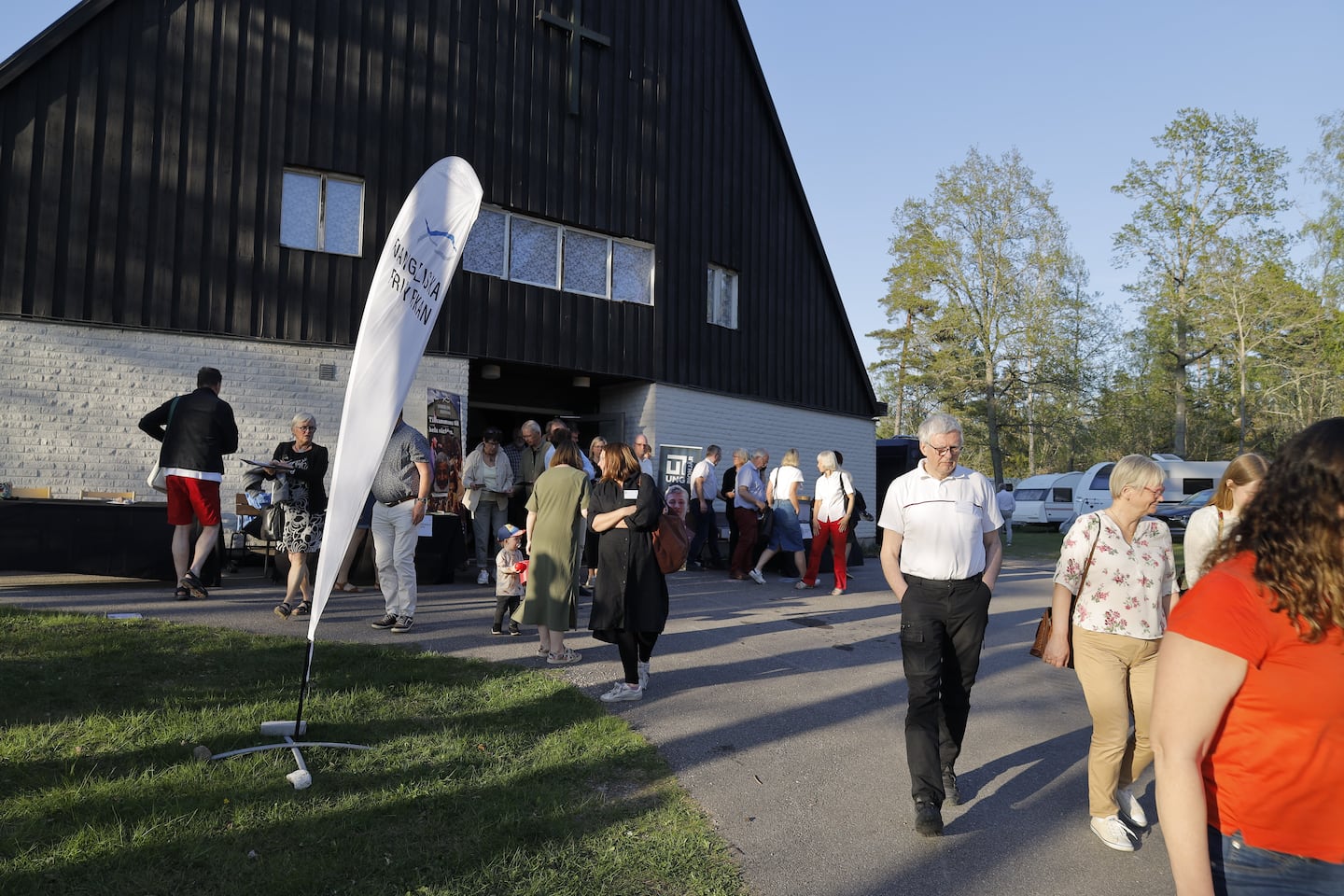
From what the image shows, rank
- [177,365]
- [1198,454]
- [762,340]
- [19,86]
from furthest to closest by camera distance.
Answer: [1198,454] → [762,340] → [177,365] → [19,86]

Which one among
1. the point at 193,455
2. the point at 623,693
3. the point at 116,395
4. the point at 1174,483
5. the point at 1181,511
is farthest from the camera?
the point at 1174,483

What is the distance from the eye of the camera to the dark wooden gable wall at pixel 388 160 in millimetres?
11180

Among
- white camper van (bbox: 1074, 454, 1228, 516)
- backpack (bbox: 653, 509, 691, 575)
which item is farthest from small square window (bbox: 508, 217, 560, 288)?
white camper van (bbox: 1074, 454, 1228, 516)

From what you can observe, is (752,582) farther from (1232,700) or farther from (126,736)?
(1232,700)

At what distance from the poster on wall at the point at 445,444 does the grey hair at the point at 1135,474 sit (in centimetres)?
966

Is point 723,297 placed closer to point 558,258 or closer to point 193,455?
point 558,258

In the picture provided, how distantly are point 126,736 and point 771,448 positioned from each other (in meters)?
14.7

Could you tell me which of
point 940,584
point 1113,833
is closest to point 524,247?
point 940,584

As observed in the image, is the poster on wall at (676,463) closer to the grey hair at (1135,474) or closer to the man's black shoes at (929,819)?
the grey hair at (1135,474)

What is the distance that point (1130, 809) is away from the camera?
437 cm

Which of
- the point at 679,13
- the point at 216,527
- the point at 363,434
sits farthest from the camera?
the point at 679,13

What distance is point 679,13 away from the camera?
16953 millimetres

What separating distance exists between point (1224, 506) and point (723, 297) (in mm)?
13660

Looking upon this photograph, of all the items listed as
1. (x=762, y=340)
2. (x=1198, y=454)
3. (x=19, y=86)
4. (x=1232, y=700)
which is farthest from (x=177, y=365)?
(x=1198, y=454)
